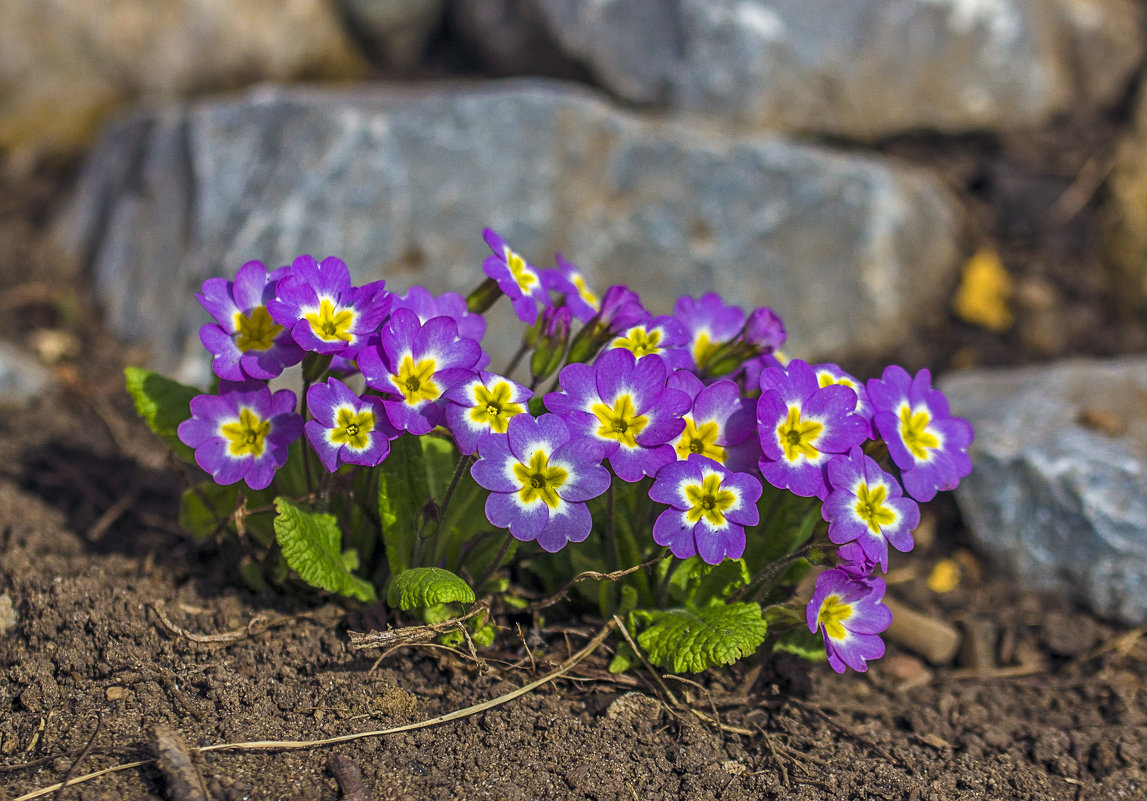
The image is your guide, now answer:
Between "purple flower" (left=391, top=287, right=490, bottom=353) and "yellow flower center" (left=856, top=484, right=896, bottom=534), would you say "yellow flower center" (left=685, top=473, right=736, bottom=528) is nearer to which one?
"yellow flower center" (left=856, top=484, right=896, bottom=534)

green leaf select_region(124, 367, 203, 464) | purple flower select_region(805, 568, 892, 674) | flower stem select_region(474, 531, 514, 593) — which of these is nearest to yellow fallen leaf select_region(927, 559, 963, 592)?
purple flower select_region(805, 568, 892, 674)

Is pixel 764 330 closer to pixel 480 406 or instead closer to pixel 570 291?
pixel 570 291

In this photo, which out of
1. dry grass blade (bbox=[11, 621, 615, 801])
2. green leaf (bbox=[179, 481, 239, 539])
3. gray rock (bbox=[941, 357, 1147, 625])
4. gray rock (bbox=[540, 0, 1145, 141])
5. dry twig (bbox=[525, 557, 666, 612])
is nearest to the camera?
dry grass blade (bbox=[11, 621, 615, 801])

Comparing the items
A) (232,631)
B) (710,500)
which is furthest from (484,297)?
(232,631)

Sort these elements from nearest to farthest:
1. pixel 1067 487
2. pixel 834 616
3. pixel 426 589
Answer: pixel 426 589 < pixel 834 616 < pixel 1067 487

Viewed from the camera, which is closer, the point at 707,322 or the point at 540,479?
the point at 540,479

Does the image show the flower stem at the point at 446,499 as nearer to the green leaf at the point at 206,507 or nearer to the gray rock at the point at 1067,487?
the green leaf at the point at 206,507

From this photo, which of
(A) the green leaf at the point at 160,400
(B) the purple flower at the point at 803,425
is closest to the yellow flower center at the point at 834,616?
(B) the purple flower at the point at 803,425
